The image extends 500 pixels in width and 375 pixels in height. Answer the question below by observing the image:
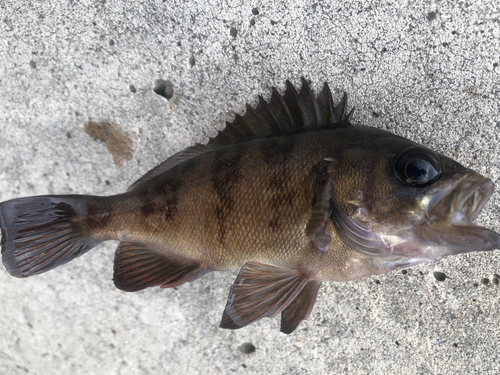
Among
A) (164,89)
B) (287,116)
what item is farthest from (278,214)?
(164,89)

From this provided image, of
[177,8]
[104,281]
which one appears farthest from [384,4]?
[104,281]

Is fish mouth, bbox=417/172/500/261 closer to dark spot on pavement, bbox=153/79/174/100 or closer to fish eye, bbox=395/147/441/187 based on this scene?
fish eye, bbox=395/147/441/187

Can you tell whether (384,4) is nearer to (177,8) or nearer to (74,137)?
(177,8)

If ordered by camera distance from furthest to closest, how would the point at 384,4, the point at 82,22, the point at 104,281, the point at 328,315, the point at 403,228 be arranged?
the point at 104,281
the point at 328,315
the point at 82,22
the point at 384,4
the point at 403,228

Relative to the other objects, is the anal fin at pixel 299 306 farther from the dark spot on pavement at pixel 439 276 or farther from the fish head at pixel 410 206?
the dark spot on pavement at pixel 439 276

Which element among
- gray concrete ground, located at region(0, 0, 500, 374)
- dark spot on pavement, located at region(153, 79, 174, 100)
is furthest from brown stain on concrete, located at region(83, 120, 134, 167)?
dark spot on pavement, located at region(153, 79, 174, 100)

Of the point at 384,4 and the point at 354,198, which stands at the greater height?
the point at 384,4

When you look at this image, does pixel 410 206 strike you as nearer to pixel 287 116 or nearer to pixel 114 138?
pixel 287 116
